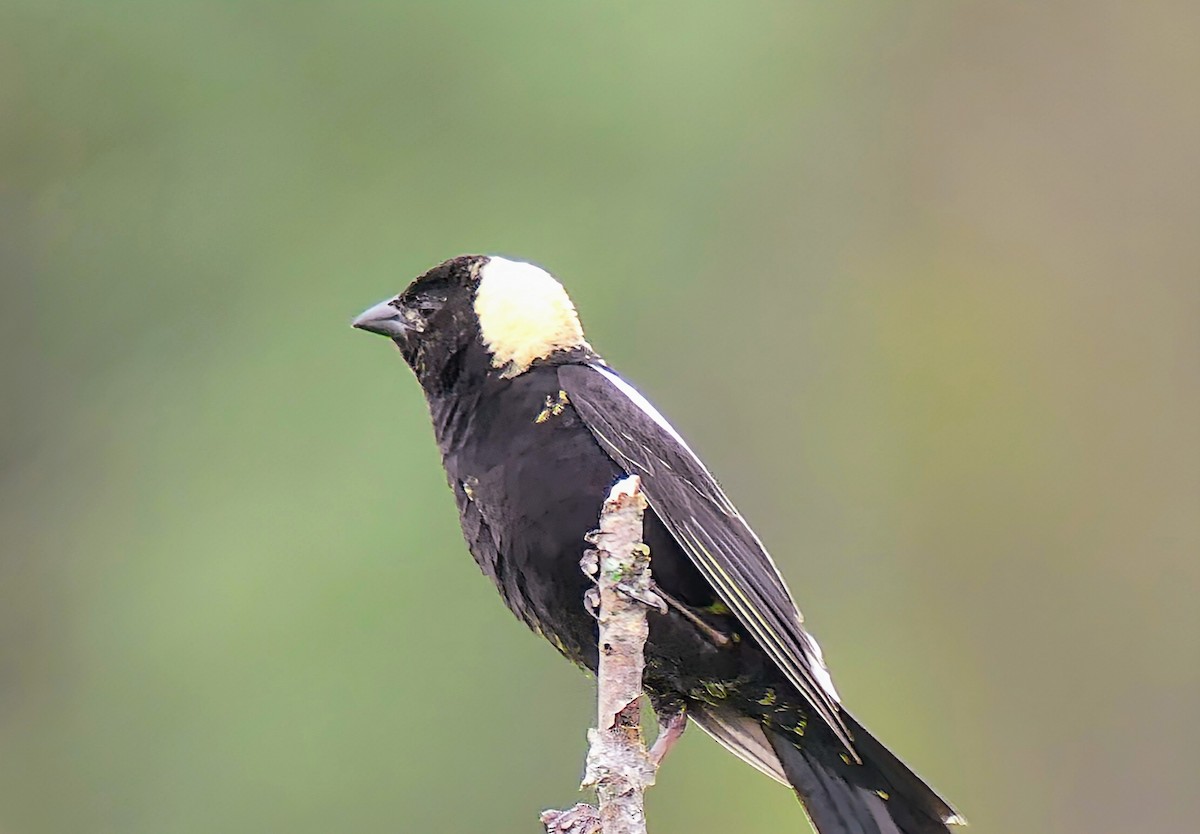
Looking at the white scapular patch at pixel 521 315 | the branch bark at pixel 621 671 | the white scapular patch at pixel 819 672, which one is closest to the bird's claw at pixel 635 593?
the branch bark at pixel 621 671

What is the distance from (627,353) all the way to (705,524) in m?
3.65

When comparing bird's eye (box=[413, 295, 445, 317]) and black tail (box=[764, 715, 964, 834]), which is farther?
bird's eye (box=[413, 295, 445, 317])

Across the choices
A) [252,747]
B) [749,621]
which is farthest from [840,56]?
[749,621]

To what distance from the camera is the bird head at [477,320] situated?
10.3 feet

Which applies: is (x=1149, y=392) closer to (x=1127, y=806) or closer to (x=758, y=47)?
(x=1127, y=806)

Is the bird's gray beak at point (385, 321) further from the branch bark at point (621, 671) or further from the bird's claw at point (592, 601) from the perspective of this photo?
the branch bark at point (621, 671)

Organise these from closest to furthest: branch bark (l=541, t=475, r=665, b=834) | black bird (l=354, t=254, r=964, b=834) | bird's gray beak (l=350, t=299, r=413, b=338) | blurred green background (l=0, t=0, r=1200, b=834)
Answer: branch bark (l=541, t=475, r=665, b=834) → black bird (l=354, t=254, r=964, b=834) → bird's gray beak (l=350, t=299, r=413, b=338) → blurred green background (l=0, t=0, r=1200, b=834)

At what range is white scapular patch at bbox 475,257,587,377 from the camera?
312 centimetres

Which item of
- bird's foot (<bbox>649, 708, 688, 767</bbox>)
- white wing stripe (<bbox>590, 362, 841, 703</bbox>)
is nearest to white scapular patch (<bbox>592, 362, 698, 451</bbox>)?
white wing stripe (<bbox>590, 362, 841, 703</bbox>)

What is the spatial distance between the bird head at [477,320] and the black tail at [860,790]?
915 mm

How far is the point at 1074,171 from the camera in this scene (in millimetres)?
7129

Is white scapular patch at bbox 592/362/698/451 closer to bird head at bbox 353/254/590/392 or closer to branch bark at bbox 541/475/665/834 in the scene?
bird head at bbox 353/254/590/392

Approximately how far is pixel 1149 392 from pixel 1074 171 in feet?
3.58

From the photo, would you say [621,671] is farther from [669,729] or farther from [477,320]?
[477,320]
